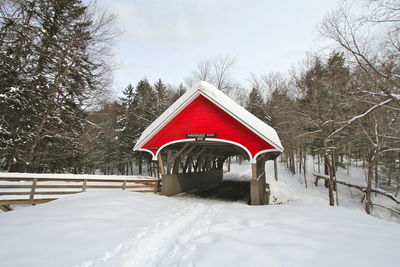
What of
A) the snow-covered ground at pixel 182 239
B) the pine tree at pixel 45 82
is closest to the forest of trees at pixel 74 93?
the pine tree at pixel 45 82

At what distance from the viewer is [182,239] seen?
446 centimetres

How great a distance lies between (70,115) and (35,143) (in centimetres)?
270

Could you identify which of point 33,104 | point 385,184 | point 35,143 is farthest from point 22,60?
point 385,184

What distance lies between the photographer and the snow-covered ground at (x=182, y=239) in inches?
133

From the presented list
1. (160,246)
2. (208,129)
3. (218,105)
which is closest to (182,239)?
(160,246)

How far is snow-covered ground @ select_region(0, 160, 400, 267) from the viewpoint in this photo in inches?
133

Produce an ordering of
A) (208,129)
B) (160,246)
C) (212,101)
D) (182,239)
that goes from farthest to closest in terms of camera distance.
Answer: (208,129) → (212,101) → (182,239) → (160,246)

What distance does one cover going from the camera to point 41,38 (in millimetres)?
12641

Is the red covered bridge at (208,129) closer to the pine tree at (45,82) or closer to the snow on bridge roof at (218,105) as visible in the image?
the snow on bridge roof at (218,105)

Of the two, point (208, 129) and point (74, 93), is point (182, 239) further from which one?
point (74, 93)

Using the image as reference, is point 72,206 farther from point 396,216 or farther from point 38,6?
point 396,216

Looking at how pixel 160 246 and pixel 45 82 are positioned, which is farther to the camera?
pixel 45 82

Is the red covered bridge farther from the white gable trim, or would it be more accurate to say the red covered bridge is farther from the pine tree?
the pine tree

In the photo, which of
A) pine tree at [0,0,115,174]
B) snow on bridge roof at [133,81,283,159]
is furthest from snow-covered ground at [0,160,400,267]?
pine tree at [0,0,115,174]
